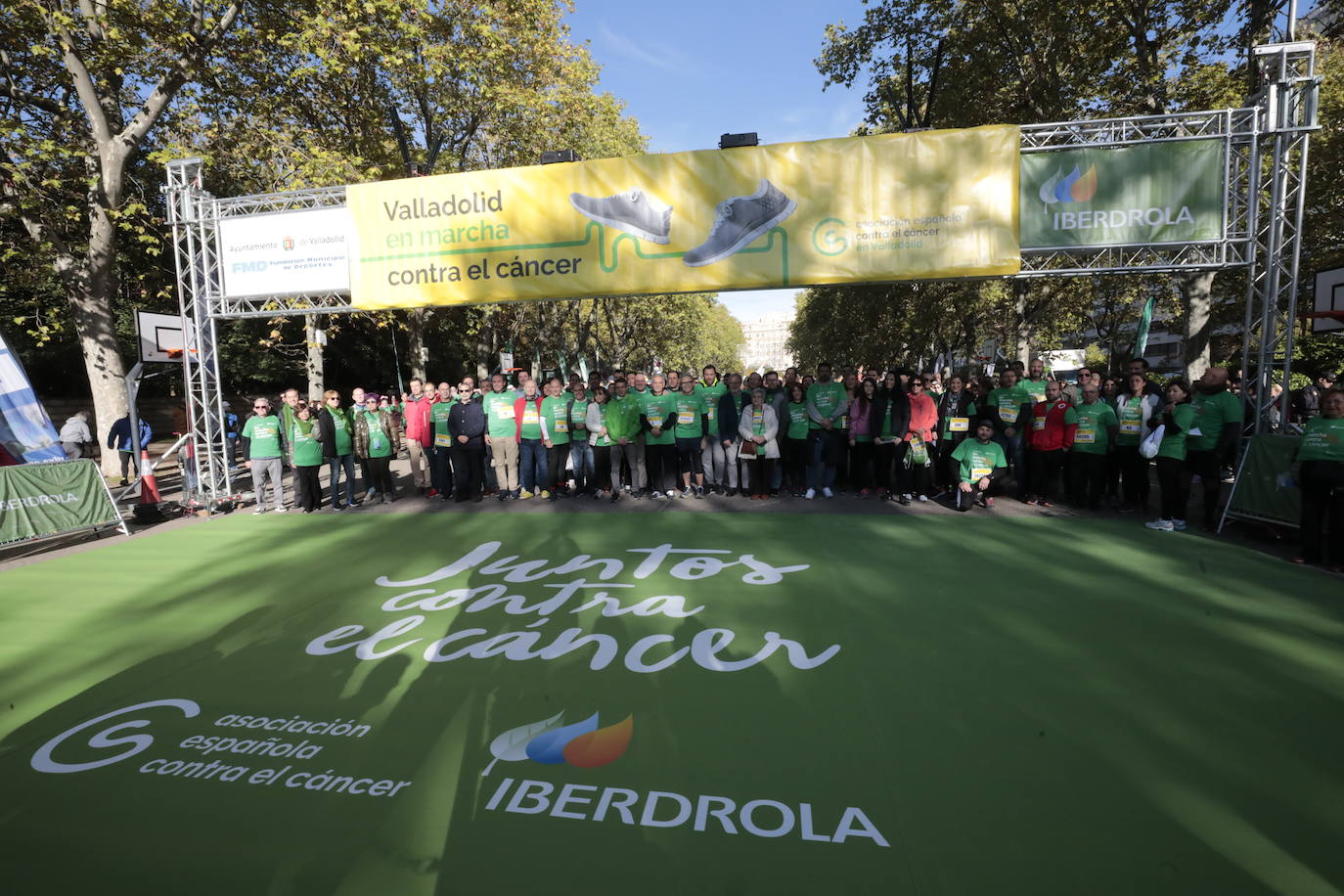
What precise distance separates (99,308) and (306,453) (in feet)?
20.0

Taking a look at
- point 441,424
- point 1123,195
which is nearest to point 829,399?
point 1123,195

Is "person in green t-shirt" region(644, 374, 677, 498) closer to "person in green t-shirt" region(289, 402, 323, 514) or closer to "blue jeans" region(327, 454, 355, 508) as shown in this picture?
"blue jeans" region(327, 454, 355, 508)

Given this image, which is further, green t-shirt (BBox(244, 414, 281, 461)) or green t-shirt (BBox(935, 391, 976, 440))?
green t-shirt (BBox(244, 414, 281, 461))

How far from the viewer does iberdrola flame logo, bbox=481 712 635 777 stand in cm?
320

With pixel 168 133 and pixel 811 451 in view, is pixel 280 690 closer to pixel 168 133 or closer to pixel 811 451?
pixel 811 451

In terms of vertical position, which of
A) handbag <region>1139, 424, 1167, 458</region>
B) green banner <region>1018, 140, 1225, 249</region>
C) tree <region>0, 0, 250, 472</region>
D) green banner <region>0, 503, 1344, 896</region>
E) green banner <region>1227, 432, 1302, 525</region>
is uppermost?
tree <region>0, 0, 250, 472</region>

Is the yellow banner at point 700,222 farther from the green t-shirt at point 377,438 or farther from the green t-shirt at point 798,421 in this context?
the green t-shirt at point 798,421

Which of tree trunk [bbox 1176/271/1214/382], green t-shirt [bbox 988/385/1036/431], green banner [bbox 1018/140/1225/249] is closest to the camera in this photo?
green banner [bbox 1018/140/1225/249]

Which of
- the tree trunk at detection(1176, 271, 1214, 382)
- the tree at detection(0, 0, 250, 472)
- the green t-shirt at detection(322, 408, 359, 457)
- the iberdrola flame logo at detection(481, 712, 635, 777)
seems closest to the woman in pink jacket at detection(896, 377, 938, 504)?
the iberdrola flame logo at detection(481, 712, 635, 777)

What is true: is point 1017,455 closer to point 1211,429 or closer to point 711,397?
point 1211,429

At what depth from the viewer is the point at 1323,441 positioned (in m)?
5.79

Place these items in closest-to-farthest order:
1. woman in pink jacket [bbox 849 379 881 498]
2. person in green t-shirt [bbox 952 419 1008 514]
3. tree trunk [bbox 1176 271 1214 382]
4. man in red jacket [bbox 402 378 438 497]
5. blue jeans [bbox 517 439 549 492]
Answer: person in green t-shirt [bbox 952 419 1008 514] → woman in pink jacket [bbox 849 379 881 498] → blue jeans [bbox 517 439 549 492] → man in red jacket [bbox 402 378 438 497] → tree trunk [bbox 1176 271 1214 382]

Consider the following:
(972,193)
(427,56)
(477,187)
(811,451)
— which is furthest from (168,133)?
(972,193)

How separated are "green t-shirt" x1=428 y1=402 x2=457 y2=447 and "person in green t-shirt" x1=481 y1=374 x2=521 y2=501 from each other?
1.97ft
